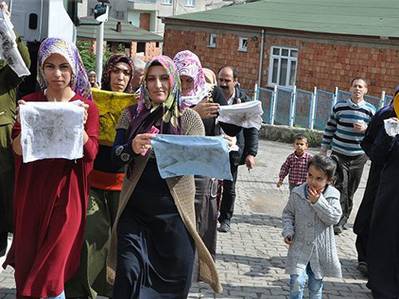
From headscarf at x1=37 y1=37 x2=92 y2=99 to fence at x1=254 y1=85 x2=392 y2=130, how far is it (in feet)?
46.0

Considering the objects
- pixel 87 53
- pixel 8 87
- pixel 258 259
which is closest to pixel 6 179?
pixel 8 87

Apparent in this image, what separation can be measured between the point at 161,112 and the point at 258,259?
10.3 feet

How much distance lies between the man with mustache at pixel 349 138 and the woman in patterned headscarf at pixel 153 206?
12.5ft

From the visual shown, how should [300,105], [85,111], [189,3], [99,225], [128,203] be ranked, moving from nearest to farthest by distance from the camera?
[85,111] < [128,203] < [99,225] < [300,105] < [189,3]

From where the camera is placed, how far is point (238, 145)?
6746 mm

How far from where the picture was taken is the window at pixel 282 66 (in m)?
24.8

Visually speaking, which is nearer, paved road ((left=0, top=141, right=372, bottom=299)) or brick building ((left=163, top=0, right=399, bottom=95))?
paved road ((left=0, top=141, right=372, bottom=299))

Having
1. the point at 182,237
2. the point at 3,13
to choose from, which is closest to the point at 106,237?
the point at 182,237

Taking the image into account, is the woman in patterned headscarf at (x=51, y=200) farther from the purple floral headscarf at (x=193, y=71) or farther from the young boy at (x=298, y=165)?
the young boy at (x=298, y=165)

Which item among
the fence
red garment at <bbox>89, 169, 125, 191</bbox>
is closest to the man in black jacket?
red garment at <bbox>89, 169, 125, 191</bbox>

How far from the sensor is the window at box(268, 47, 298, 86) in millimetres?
24828

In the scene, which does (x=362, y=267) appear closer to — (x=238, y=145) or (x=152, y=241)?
(x=238, y=145)

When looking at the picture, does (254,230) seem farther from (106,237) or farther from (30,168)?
(30,168)

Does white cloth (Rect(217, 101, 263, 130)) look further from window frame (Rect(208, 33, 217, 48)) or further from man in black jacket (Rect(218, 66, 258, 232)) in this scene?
window frame (Rect(208, 33, 217, 48))
